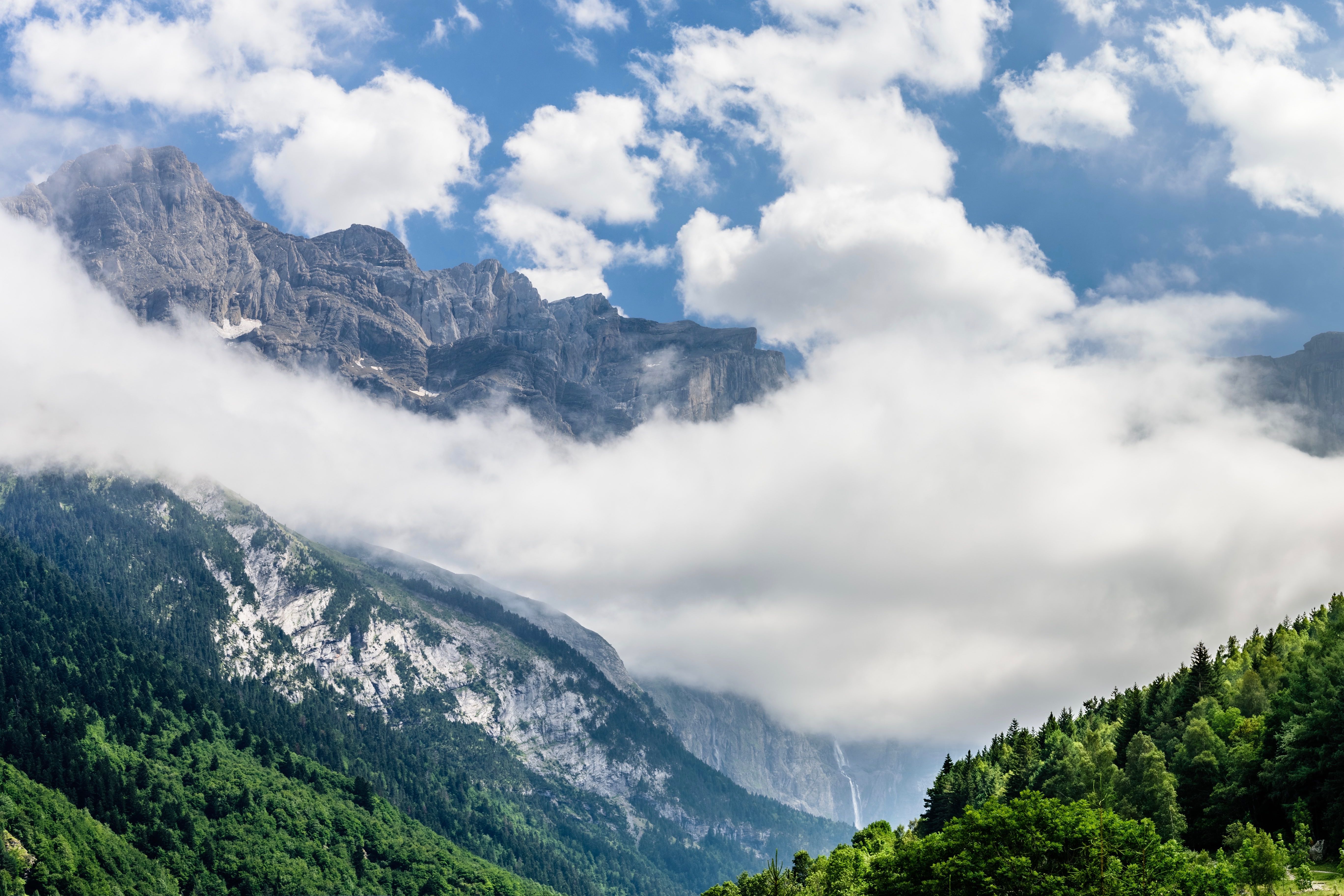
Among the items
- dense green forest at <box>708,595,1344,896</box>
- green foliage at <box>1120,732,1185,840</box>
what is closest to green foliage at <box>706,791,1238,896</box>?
dense green forest at <box>708,595,1344,896</box>

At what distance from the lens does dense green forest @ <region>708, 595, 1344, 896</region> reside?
11556 centimetres

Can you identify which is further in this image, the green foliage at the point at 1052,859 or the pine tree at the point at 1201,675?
the pine tree at the point at 1201,675

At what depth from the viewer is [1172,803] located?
145m

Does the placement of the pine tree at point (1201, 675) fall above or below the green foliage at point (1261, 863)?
above

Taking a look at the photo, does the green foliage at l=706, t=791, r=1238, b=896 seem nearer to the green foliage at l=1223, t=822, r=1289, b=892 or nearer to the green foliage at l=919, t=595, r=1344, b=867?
the green foliage at l=1223, t=822, r=1289, b=892

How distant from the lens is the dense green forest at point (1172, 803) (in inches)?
4550

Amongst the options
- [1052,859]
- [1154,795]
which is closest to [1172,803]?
[1154,795]

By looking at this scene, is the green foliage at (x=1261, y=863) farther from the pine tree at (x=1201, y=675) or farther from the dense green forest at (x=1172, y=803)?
the pine tree at (x=1201, y=675)

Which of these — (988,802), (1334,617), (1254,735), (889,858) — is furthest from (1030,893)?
(1334,617)

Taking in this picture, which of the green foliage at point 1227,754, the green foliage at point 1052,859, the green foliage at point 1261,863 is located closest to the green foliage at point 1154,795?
the green foliage at point 1227,754

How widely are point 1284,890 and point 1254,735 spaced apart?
49.1 metres

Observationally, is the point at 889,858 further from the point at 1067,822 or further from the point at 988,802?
the point at 1067,822

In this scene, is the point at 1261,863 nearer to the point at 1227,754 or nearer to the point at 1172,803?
the point at 1172,803

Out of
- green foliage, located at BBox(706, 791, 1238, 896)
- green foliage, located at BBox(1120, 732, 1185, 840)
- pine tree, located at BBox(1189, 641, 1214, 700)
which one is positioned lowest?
green foliage, located at BBox(706, 791, 1238, 896)
